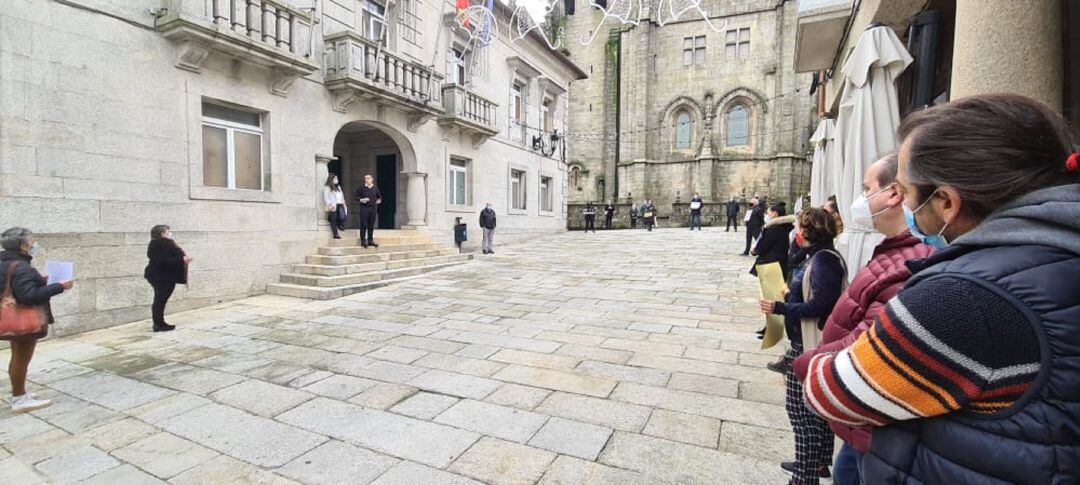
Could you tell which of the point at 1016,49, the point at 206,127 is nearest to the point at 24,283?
the point at 206,127

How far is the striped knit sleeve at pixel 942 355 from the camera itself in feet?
3.04

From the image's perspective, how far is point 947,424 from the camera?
1016 mm

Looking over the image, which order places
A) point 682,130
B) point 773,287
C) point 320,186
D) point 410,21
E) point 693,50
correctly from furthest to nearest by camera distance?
1. point 682,130
2. point 693,50
3. point 410,21
4. point 320,186
5. point 773,287

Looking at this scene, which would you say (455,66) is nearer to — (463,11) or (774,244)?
(463,11)

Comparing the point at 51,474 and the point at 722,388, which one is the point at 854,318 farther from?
the point at 51,474

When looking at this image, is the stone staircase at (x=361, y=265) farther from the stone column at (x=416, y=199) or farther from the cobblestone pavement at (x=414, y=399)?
the cobblestone pavement at (x=414, y=399)

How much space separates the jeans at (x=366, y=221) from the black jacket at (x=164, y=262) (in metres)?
4.22

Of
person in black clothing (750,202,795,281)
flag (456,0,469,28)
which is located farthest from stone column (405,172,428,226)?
person in black clothing (750,202,795,281)

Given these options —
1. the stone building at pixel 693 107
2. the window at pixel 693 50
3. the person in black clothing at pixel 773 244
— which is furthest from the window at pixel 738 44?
the person in black clothing at pixel 773 244

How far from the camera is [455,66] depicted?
595 inches

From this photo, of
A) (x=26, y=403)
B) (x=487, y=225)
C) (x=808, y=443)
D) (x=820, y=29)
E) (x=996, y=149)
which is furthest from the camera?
(x=487, y=225)

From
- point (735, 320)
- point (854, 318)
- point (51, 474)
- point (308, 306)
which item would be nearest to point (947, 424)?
point (854, 318)

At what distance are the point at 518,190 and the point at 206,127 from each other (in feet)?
38.1

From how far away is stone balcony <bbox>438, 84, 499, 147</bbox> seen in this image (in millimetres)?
13828
